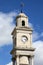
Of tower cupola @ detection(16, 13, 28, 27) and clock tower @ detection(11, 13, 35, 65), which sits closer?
clock tower @ detection(11, 13, 35, 65)

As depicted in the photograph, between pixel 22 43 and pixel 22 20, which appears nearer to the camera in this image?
pixel 22 43

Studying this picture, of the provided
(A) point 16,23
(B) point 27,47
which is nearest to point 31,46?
(B) point 27,47

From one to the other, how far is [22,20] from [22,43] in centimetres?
555

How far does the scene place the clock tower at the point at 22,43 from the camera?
78000 mm

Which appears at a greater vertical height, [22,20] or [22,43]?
[22,20]

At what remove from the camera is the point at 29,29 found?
80.2 m

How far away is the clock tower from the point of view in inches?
3071

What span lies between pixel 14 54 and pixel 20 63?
2.53 m

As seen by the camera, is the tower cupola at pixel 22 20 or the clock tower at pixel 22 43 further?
the tower cupola at pixel 22 20

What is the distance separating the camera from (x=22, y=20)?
8144 centimetres

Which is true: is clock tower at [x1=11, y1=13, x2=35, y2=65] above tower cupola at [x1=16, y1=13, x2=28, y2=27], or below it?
below

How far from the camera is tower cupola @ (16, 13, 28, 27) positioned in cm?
8112

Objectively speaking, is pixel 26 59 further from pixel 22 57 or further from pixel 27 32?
pixel 27 32

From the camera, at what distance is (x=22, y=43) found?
79.1m
